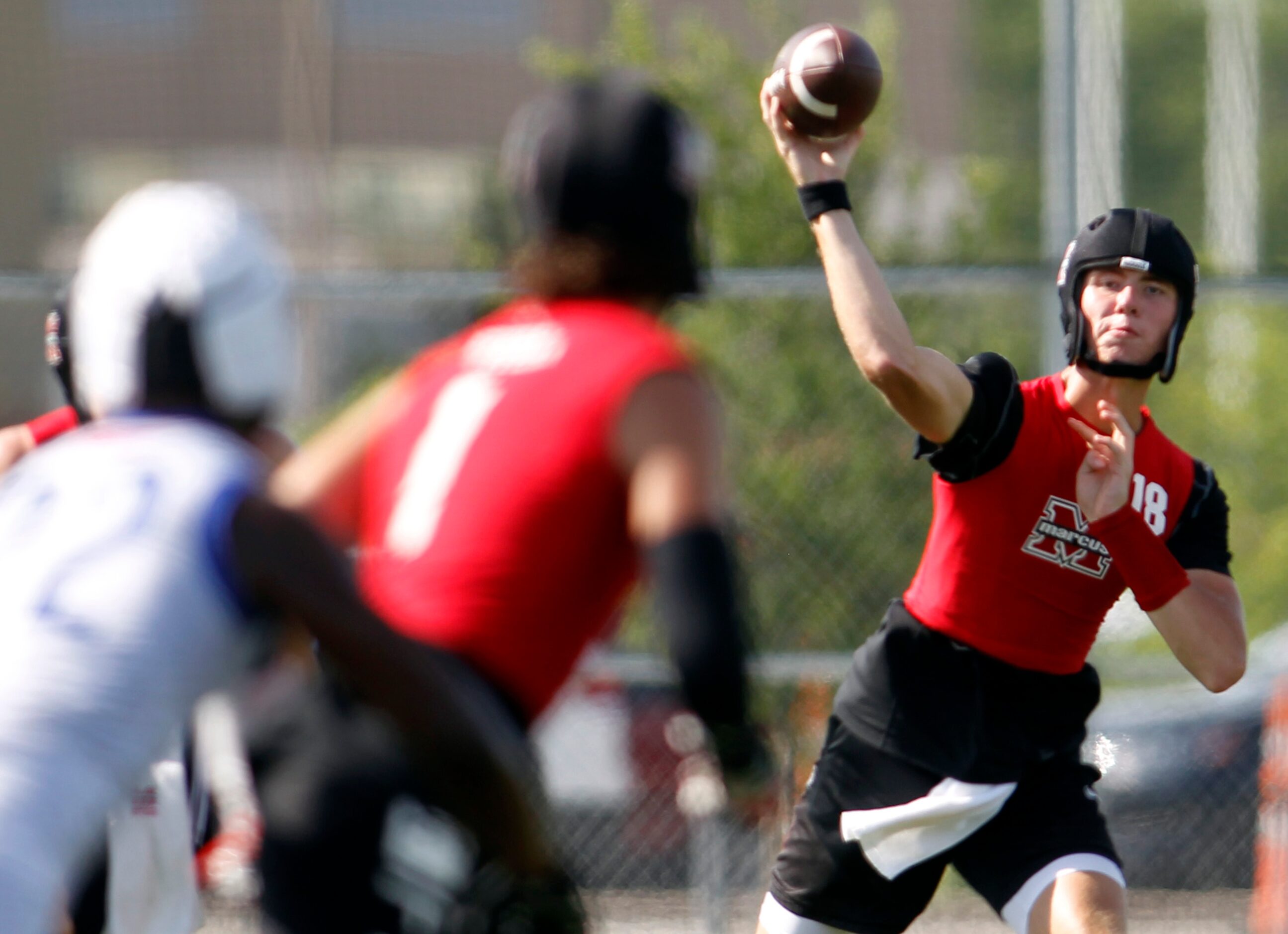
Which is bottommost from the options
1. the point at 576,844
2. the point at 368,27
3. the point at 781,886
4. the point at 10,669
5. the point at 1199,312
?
the point at 576,844

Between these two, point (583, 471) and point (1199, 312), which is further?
point (1199, 312)

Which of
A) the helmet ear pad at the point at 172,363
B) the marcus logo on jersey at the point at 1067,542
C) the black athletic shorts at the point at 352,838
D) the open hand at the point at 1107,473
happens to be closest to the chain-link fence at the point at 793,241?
the marcus logo on jersey at the point at 1067,542

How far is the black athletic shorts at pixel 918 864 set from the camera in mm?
4105

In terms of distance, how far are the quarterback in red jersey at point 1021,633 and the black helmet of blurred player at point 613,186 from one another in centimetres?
133

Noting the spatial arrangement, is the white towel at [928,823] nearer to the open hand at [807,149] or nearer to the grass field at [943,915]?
the open hand at [807,149]

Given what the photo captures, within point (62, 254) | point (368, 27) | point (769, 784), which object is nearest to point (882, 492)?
point (368, 27)

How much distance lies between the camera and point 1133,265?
4.13 meters

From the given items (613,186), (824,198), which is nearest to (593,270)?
(613,186)

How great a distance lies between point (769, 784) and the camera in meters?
2.56

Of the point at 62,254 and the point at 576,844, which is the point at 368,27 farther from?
the point at 576,844

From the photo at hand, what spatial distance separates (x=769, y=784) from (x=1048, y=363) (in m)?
4.57

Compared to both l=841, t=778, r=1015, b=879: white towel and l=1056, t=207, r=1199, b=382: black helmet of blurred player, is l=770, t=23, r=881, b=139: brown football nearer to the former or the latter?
l=1056, t=207, r=1199, b=382: black helmet of blurred player

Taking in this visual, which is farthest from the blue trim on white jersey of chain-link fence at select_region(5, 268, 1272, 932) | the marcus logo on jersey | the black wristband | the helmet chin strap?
chain-link fence at select_region(5, 268, 1272, 932)

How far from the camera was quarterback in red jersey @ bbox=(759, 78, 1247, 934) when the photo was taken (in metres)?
4.06
